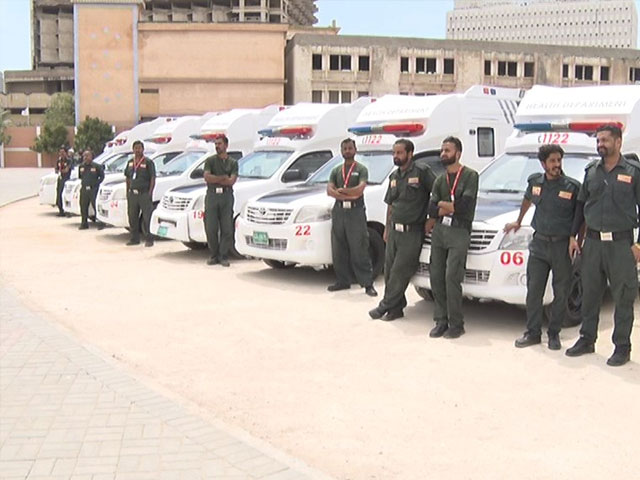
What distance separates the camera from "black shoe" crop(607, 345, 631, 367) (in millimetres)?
6477

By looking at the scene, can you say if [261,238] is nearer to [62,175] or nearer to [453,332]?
[453,332]

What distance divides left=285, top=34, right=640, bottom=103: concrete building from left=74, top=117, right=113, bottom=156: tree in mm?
16057

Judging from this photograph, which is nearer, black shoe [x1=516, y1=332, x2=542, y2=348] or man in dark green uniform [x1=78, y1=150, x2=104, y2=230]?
black shoe [x1=516, y1=332, x2=542, y2=348]

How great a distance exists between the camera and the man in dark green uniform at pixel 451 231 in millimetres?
7363

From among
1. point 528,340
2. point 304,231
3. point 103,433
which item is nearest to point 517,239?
point 528,340

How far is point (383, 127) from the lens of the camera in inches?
448

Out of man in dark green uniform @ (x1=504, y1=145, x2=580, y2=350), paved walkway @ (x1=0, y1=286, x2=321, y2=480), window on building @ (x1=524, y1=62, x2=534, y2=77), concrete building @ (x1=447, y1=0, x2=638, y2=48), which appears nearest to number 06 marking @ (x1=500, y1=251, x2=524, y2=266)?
man in dark green uniform @ (x1=504, y1=145, x2=580, y2=350)

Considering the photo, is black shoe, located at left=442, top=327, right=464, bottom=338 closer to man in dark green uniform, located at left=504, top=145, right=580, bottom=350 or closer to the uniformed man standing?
man in dark green uniform, located at left=504, top=145, right=580, bottom=350

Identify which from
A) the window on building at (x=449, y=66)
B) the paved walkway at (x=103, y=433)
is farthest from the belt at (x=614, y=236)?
the window on building at (x=449, y=66)

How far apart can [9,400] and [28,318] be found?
279 centimetres

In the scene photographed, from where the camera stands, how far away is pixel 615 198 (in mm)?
6316

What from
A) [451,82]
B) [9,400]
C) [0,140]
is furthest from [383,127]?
[0,140]

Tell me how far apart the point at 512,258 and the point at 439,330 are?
1001 millimetres

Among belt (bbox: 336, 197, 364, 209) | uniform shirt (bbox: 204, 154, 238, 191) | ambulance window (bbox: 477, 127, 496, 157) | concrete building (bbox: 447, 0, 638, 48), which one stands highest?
concrete building (bbox: 447, 0, 638, 48)
